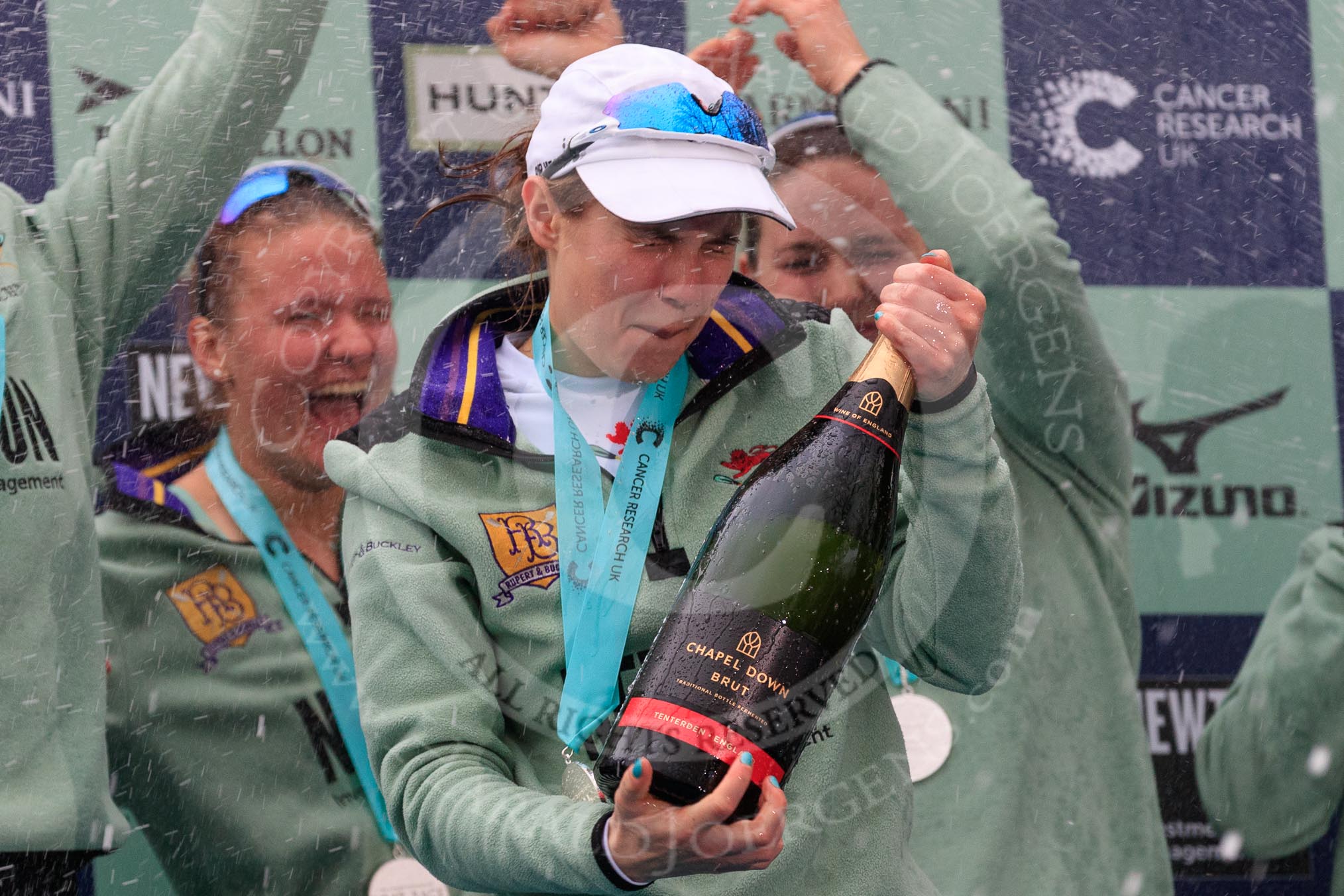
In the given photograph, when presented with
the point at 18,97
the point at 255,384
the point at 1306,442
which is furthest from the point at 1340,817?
the point at 18,97

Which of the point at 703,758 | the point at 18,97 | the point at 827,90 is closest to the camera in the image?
the point at 703,758

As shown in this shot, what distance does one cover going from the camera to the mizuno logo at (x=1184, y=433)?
2.35 meters

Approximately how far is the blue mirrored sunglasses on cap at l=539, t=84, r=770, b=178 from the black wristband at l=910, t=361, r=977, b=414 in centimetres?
28

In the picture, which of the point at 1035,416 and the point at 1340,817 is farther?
the point at 1340,817

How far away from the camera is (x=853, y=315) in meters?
1.99

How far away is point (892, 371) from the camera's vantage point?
1166 millimetres

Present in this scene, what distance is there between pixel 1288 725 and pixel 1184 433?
490mm

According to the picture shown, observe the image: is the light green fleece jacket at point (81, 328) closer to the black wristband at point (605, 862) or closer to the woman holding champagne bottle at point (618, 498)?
the woman holding champagne bottle at point (618, 498)

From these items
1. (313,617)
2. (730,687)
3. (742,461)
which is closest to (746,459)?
(742,461)

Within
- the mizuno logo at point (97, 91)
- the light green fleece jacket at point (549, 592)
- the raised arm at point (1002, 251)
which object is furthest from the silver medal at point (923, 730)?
the mizuno logo at point (97, 91)

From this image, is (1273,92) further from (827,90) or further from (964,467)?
(964,467)

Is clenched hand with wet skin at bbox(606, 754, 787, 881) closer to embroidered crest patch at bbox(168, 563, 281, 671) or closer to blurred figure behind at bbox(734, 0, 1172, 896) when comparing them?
blurred figure behind at bbox(734, 0, 1172, 896)

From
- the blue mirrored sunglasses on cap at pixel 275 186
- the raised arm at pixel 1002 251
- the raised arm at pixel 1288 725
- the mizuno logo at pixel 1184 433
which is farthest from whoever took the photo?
the mizuno logo at pixel 1184 433

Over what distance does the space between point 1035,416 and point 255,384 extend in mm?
1171
